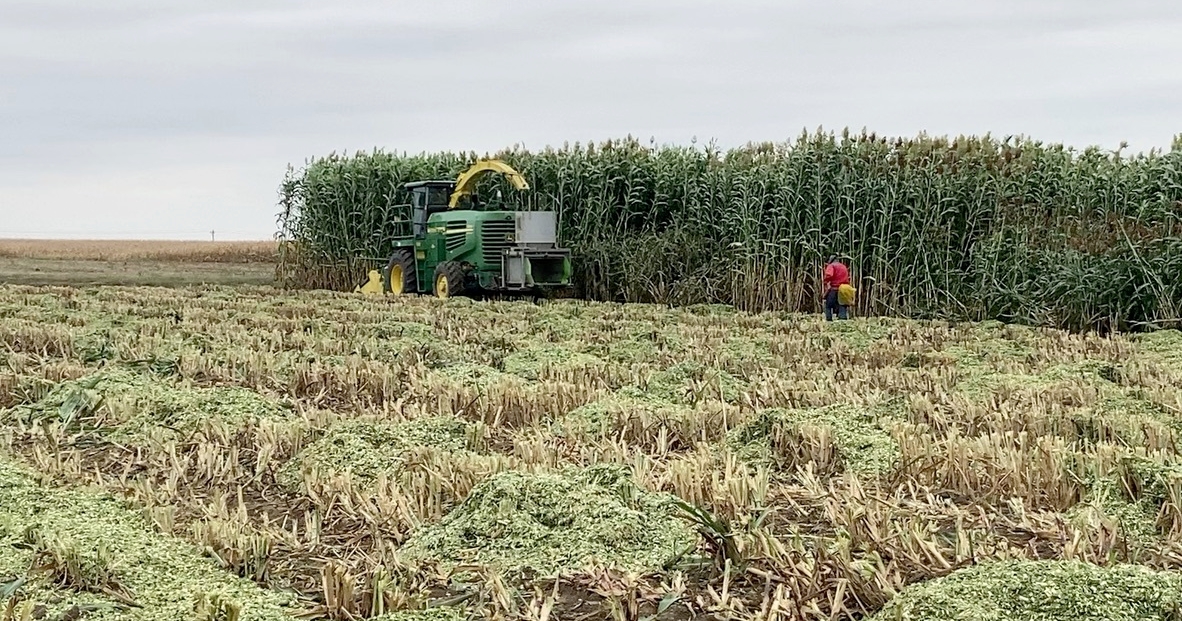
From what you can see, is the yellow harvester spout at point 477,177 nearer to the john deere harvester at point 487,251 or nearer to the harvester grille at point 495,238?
the john deere harvester at point 487,251

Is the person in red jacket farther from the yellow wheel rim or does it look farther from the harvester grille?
the yellow wheel rim

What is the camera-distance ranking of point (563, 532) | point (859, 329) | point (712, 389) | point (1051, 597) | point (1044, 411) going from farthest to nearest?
1. point (859, 329)
2. point (712, 389)
3. point (1044, 411)
4. point (563, 532)
5. point (1051, 597)

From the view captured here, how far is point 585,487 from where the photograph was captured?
3.87 m

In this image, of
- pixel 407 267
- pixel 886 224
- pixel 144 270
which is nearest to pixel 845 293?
pixel 886 224

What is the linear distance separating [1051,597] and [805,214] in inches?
519

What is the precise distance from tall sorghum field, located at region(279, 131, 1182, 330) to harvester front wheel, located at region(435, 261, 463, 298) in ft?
7.08

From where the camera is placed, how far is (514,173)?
17.3 meters

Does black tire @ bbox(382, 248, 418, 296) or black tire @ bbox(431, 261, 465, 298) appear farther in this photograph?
black tire @ bbox(382, 248, 418, 296)

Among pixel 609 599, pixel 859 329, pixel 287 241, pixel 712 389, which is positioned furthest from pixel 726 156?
pixel 609 599

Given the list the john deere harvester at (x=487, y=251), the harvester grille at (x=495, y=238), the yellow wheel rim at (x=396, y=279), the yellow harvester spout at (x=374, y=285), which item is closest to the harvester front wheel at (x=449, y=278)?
the john deere harvester at (x=487, y=251)

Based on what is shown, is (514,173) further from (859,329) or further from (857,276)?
(859,329)

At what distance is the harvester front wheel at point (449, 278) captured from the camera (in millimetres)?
16766

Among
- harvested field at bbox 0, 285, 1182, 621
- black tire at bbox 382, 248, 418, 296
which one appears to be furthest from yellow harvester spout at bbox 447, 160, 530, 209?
harvested field at bbox 0, 285, 1182, 621

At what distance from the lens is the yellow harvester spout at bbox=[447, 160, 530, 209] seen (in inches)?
682
